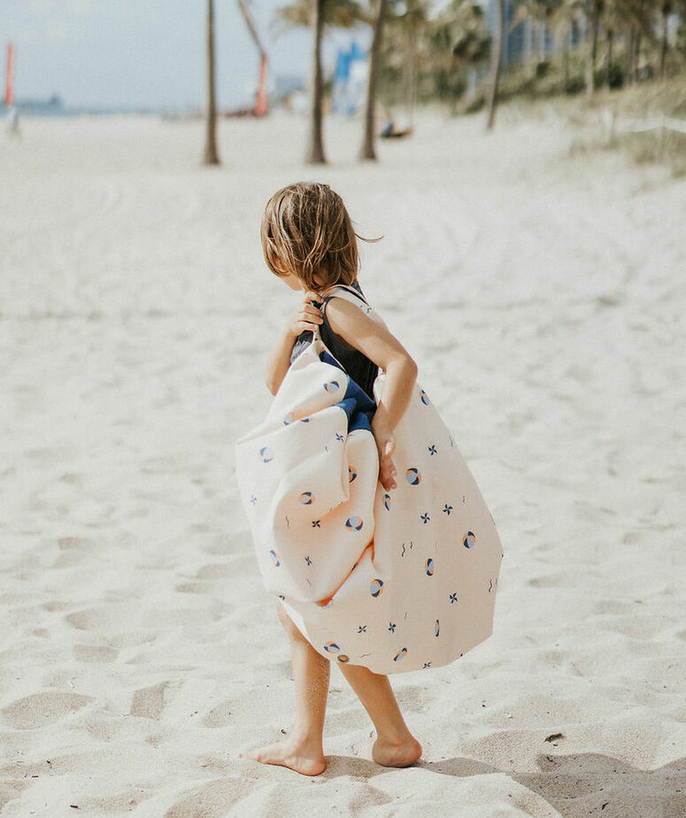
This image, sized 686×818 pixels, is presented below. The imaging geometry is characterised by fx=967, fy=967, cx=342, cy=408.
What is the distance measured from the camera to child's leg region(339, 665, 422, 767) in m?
2.19

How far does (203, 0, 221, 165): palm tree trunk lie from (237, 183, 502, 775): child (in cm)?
2024

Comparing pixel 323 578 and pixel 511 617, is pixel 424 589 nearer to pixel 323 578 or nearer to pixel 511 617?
pixel 323 578

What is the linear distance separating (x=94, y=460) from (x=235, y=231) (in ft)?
26.8

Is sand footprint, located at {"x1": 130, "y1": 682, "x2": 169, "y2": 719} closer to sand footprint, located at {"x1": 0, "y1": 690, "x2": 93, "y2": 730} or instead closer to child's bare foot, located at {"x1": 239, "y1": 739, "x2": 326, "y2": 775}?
sand footprint, located at {"x1": 0, "y1": 690, "x2": 93, "y2": 730}

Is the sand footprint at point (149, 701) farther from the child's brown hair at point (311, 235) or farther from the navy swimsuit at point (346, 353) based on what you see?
the child's brown hair at point (311, 235)

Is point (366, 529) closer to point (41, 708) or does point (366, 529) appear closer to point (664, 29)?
point (41, 708)

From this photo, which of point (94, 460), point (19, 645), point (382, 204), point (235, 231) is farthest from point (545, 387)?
point (382, 204)

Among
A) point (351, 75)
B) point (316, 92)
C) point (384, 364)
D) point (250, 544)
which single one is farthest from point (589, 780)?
point (351, 75)

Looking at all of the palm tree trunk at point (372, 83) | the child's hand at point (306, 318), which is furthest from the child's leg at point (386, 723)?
the palm tree trunk at point (372, 83)

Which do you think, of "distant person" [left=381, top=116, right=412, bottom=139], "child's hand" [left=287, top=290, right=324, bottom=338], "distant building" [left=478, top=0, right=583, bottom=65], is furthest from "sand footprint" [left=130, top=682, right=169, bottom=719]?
"distant building" [left=478, top=0, right=583, bottom=65]

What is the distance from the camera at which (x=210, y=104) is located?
879 inches

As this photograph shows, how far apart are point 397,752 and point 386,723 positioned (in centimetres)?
8

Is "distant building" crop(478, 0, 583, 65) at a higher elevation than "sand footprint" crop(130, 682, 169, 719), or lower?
higher

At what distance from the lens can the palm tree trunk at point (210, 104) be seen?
2142cm
